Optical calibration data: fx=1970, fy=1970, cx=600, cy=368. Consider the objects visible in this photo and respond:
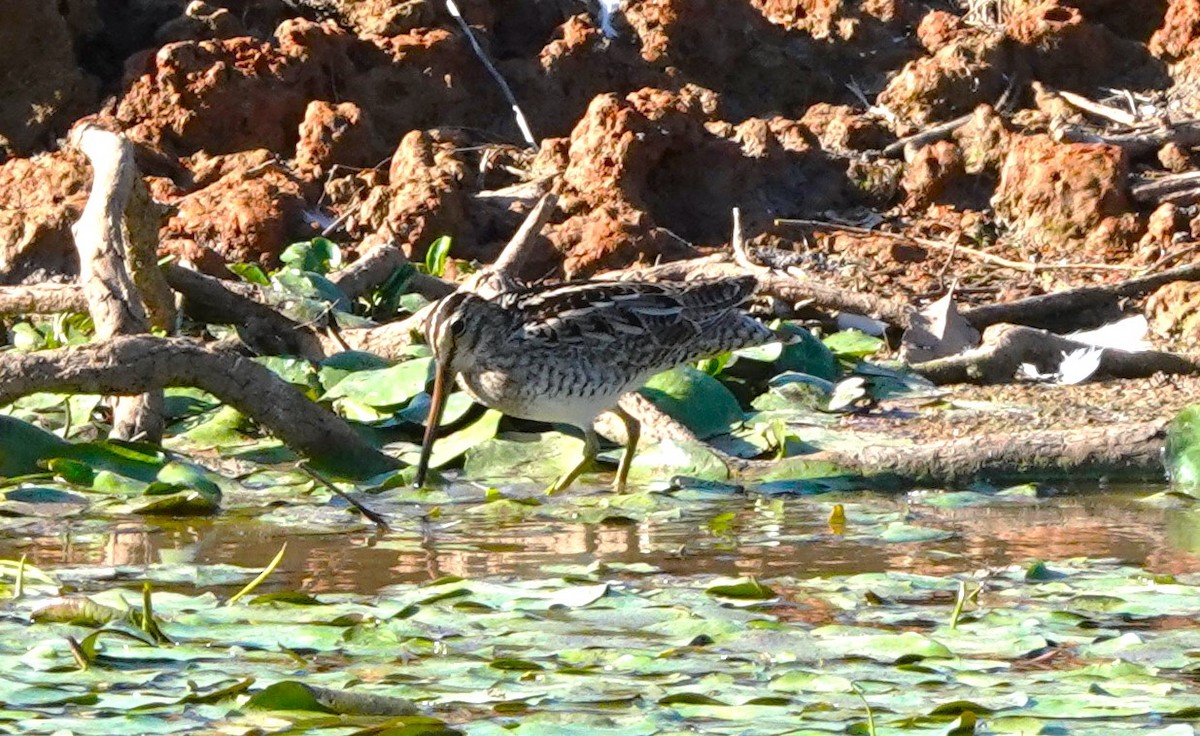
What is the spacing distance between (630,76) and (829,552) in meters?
6.21

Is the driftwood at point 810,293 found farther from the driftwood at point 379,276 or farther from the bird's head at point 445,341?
the bird's head at point 445,341

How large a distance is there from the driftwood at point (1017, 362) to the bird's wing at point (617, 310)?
4.17ft

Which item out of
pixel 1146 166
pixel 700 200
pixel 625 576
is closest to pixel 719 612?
pixel 625 576

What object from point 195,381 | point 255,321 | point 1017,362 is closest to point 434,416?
point 195,381

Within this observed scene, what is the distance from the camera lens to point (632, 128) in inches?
395

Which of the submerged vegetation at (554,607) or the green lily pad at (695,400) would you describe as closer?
the submerged vegetation at (554,607)

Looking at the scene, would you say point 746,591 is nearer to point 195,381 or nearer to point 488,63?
point 195,381

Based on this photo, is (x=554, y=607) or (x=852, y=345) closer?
(x=554, y=607)

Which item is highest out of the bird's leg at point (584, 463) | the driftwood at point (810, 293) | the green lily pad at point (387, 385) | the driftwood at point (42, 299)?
the driftwood at point (42, 299)

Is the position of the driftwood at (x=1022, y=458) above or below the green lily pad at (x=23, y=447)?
below

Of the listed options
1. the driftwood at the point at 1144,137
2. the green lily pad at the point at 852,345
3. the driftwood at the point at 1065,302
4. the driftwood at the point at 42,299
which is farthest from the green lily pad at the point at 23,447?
the driftwood at the point at 1144,137

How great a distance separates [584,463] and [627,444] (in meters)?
0.24

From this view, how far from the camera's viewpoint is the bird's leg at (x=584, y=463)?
6727 mm

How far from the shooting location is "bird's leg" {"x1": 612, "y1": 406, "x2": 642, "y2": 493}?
681cm
